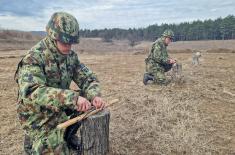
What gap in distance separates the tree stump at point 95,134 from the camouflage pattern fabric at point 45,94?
24 centimetres

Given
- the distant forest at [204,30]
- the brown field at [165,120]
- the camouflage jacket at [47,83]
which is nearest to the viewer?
the camouflage jacket at [47,83]

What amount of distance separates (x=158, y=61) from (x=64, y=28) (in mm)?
7888

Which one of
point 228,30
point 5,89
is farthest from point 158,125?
point 228,30

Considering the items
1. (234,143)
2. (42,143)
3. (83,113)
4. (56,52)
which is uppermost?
(56,52)

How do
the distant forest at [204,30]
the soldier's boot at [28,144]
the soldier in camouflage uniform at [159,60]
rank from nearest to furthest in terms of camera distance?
the soldier's boot at [28,144] → the soldier in camouflage uniform at [159,60] → the distant forest at [204,30]

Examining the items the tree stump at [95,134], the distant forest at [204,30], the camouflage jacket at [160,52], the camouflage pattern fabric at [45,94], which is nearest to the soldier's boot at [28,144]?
the camouflage pattern fabric at [45,94]

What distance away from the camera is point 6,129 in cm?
760

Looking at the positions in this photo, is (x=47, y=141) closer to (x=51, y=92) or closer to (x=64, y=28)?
(x=51, y=92)

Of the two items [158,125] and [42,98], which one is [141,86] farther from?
[42,98]

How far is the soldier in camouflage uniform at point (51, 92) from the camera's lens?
403 centimetres

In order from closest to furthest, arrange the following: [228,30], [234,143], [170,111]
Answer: [234,143] < [170,111] < [228,30]

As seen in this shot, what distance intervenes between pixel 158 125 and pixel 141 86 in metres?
4.73

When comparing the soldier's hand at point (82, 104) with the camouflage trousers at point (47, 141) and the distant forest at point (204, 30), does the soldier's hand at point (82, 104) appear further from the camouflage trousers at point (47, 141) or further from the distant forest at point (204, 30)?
the distant forest at point (204, 30)

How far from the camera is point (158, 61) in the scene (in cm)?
1186
